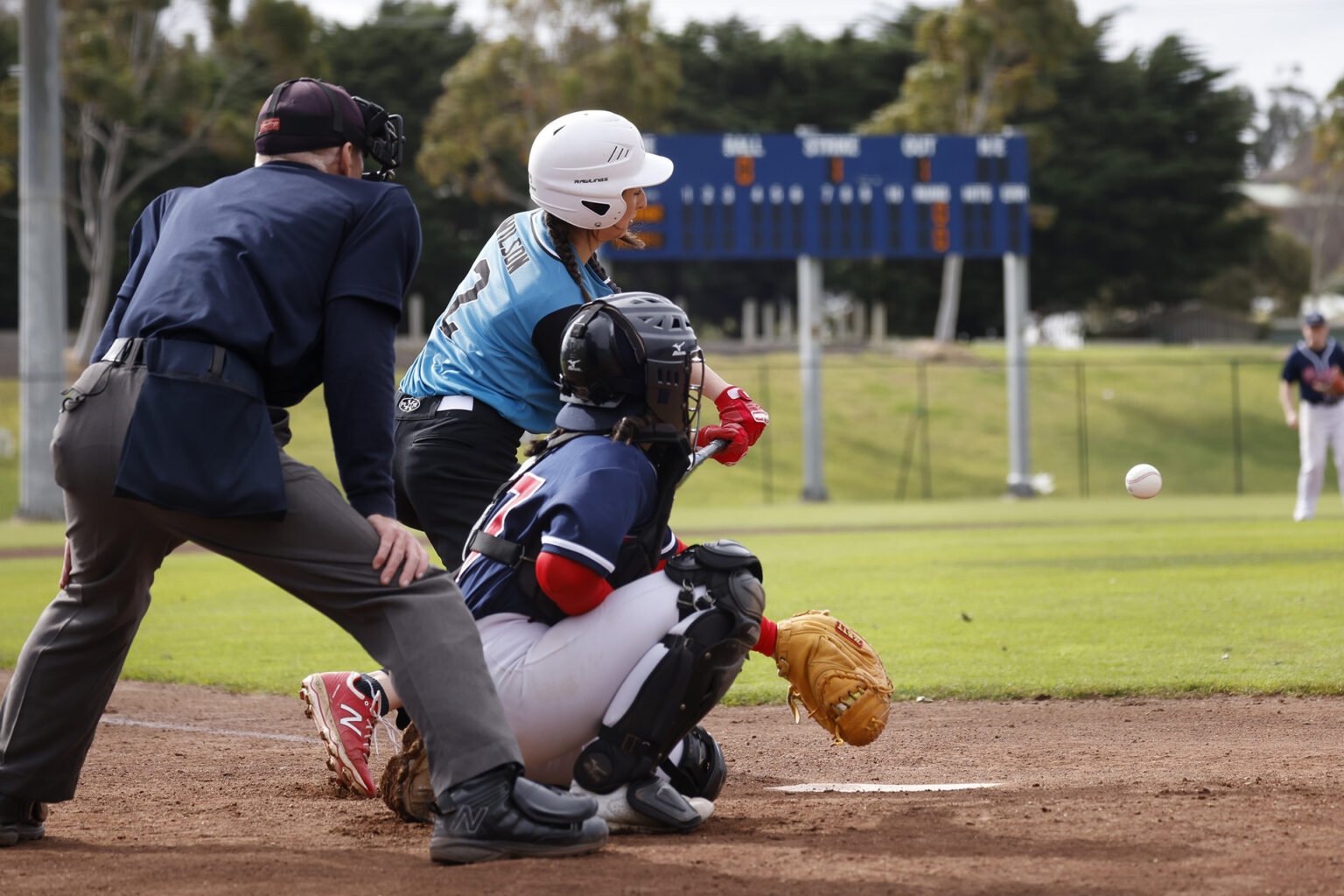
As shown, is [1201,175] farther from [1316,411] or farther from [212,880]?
[212,880]

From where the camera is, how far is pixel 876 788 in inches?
195

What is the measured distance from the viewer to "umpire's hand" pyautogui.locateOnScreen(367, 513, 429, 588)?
3.81 metres

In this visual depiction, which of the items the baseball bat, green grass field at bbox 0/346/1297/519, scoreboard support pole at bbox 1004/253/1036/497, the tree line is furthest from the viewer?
the tree line

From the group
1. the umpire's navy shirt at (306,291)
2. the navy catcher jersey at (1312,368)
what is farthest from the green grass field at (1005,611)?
the umpire's navy shirt at (306,291)

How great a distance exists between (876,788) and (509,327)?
1868 millimetres

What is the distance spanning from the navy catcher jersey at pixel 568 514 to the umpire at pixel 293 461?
1.09 ft

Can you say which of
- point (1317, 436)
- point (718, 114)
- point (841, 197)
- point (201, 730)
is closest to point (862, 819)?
point (201, 730)

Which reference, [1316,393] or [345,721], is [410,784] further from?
[1316,393]

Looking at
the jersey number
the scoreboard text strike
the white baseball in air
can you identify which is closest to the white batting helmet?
the jersey number

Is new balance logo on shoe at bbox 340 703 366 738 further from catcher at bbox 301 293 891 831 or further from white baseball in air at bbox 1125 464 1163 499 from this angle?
white baseball in air at bbox 1125 464 1163 499

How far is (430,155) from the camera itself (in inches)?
1722

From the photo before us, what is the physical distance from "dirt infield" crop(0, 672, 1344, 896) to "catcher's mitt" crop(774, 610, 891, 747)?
26 centimetres

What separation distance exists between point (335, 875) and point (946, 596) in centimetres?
758

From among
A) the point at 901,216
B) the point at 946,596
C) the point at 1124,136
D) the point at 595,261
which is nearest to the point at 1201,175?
the point at 1124,136
